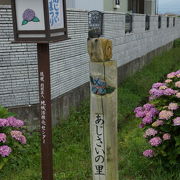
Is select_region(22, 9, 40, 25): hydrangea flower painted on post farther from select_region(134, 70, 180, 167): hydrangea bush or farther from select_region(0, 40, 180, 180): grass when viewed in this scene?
select_region(0, 40, 180, 180): grass

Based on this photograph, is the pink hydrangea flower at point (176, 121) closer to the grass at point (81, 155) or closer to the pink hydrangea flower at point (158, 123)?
the pink hydrangea flower at point (158, 123)

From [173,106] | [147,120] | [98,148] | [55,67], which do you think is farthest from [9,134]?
[55,67]

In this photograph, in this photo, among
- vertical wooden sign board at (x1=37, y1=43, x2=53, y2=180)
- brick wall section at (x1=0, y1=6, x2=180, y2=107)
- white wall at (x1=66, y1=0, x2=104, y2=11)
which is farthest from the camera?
white wall at (x1=66, y1=0, x2=104, y2=11)

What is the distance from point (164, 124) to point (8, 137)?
1.87m

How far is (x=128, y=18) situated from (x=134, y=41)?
1.07 m

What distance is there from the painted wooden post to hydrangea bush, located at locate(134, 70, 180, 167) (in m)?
0.99

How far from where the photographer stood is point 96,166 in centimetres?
302

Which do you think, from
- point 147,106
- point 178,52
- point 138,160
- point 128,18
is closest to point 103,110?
point 147,106

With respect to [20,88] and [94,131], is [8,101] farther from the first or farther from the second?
[94,131]

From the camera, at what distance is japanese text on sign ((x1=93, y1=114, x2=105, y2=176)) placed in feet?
9.53

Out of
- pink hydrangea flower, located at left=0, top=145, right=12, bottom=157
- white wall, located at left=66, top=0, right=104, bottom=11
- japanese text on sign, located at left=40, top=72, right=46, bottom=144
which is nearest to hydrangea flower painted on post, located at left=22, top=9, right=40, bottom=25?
japanese text on sign, located at left=40, top=72, right=46, bottom=144

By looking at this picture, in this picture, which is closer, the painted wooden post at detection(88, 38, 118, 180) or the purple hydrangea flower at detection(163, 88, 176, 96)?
the painted wooden post at detection(88, 38, 118, 180)

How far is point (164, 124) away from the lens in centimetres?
386

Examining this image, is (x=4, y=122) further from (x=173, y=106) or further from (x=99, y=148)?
(x=173, y=106)
